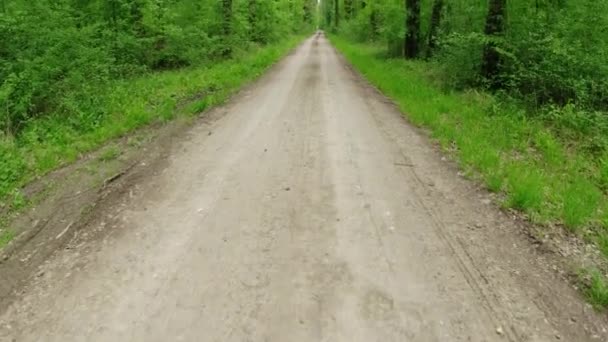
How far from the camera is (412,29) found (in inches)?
702

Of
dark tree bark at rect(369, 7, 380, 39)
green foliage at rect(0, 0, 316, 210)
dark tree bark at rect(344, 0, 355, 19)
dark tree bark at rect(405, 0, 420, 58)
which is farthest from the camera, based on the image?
dark tree bark at rect(344, 0, 355, 19)

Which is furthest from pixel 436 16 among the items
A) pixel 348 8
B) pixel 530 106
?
pixel 348 8

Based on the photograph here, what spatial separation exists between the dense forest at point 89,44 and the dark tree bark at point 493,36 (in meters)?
8.78

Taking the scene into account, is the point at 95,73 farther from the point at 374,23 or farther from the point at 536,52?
the point at 374,23

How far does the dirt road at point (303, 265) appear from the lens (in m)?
3.20

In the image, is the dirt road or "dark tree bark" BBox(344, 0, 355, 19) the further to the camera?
"dark tree bark" BBox(344, 0, 355, 19)

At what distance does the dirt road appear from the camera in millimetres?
3197

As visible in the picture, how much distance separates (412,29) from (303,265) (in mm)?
16060

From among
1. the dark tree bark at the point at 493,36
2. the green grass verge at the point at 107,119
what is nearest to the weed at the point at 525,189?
the dark tree bark at the point at 493,36

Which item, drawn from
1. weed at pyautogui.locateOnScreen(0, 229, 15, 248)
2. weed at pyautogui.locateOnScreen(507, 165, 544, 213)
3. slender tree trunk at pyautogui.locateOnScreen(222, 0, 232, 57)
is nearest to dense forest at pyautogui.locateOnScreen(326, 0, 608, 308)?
weed at pyautogui.locateOnScreen(507, 165, 544, 213)

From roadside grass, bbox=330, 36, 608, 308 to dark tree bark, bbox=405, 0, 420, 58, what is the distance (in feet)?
23.7

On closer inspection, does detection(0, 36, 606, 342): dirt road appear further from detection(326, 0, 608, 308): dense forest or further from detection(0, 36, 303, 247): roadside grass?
detection(0, 36, 303, 247): roadside grass

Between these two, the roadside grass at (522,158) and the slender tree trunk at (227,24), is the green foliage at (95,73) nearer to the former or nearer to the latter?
the slender tree trunk at (227,24)

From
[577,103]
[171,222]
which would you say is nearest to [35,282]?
[171,222]
